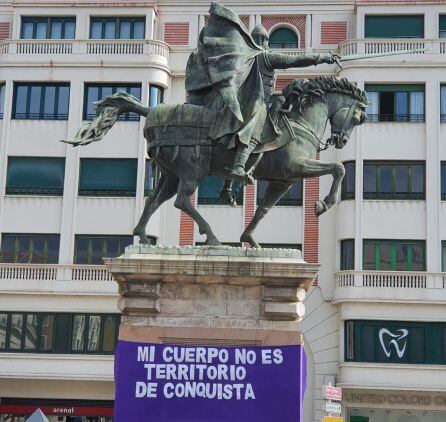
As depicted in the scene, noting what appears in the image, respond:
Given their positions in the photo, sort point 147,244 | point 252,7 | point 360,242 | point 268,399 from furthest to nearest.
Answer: point 252,7 < point 360,242 < point 147,244 < point 268,399

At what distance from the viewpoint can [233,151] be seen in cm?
1360

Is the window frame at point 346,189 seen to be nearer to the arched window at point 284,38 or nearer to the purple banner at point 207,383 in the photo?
the arched window at point 284,38

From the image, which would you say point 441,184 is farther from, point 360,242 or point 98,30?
point 98,30

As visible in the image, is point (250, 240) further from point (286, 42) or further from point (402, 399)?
point (286, 42)

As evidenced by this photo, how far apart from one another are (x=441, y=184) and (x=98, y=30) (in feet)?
51.3

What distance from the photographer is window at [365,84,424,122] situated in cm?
3800

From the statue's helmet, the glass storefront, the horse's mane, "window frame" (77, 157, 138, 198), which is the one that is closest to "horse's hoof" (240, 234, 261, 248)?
the horse's mane

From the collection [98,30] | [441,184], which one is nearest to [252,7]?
[98,30]

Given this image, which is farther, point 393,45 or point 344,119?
point 393,45

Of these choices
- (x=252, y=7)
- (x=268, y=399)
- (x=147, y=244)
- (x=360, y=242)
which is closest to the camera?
(x=268, y=399)

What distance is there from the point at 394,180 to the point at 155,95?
33.9ft

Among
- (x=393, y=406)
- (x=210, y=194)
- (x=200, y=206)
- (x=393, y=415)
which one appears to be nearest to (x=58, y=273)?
(x=200, y=206)

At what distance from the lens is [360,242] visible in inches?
1447

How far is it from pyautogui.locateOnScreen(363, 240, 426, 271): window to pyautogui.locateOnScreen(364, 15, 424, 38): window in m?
8.68
